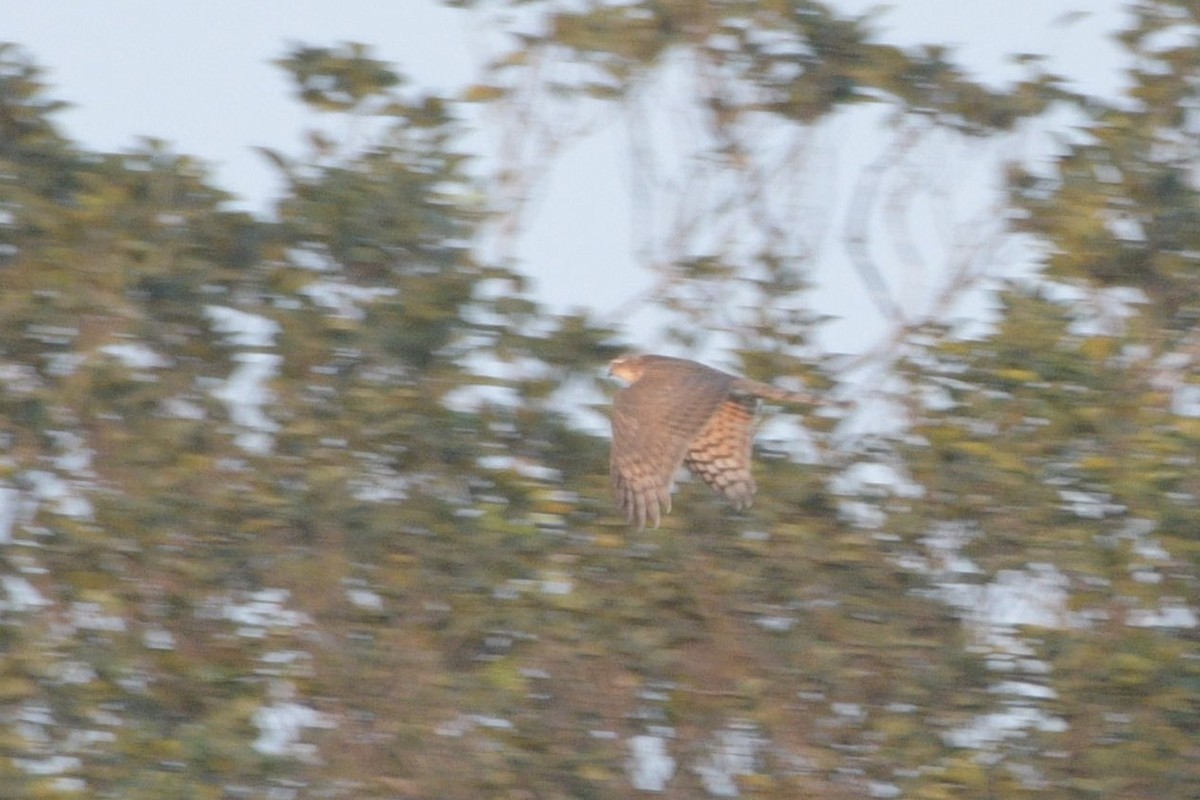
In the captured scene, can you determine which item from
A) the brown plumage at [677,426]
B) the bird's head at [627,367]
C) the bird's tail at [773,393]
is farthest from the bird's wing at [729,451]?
the bird's head at [627,367]

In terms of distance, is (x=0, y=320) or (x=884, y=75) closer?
(x=0, y=320)

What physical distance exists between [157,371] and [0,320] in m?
0.43

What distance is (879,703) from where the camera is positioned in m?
6.29

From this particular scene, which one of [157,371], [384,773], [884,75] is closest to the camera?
[384,773]

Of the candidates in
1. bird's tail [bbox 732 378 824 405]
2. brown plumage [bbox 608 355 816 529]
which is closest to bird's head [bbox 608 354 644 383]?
brown plumage [bbox 608 355 816 529]

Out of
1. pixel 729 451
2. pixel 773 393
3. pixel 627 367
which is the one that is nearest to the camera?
pixel 773 393

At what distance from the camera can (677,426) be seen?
7273mm

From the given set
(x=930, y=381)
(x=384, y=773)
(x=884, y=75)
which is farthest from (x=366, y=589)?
(x=884, y=75)

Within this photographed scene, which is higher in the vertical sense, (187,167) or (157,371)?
(187,167)

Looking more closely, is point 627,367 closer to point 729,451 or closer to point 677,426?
point 677,426

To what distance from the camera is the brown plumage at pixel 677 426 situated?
6621 millimetres

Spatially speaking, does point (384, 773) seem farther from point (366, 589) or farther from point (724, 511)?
point (724, 511)

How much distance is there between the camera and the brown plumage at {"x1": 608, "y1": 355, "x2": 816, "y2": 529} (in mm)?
6621

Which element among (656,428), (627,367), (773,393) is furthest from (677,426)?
(773,393)
